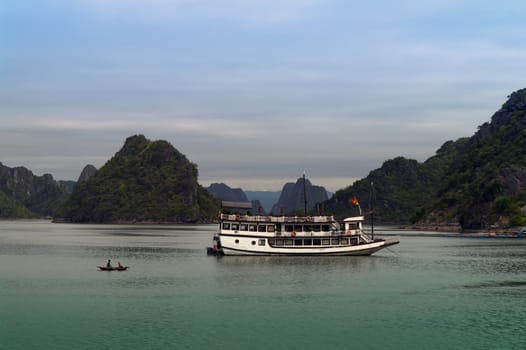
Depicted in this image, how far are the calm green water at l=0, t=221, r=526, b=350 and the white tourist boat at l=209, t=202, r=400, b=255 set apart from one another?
2223 mm

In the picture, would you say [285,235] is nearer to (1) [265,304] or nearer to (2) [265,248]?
(2) [265,248]

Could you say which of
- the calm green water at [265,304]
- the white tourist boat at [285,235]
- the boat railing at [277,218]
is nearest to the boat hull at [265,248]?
the white tourist boat at [285,235]

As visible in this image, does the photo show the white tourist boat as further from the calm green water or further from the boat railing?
the calm green water

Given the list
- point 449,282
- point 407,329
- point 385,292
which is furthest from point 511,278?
point 407,329

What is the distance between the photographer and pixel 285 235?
91.2 m

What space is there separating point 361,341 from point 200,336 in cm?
1163

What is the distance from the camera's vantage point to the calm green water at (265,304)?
1618 inches

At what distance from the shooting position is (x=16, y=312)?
4966 cm

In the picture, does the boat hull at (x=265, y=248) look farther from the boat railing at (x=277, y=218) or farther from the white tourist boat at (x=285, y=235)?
the boat railing at (x=277, y=218)

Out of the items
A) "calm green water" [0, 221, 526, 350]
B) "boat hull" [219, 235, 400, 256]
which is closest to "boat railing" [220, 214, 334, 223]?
"boat hull" [219, 235, 400, 256]

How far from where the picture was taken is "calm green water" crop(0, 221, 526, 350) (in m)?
41.1

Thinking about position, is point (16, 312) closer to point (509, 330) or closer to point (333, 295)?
point (333, 295)

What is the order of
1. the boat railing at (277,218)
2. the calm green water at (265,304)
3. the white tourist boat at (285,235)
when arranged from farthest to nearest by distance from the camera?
the white tourist boat at (285,235) < the boat railing at (277,218) < the calm green water at (265,304)

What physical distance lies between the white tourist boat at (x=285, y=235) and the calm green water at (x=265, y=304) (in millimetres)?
2223
